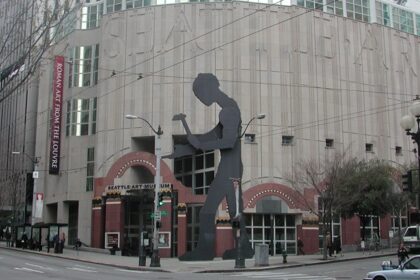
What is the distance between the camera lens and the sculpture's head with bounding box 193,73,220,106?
1655 inches

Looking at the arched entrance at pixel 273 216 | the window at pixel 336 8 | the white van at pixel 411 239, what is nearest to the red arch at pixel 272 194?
the arched entrance at pixel 273 216

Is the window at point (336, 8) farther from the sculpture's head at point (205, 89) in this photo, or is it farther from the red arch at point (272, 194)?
the sculpture's head at point (205, 89)

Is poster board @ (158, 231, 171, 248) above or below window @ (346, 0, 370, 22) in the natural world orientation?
below

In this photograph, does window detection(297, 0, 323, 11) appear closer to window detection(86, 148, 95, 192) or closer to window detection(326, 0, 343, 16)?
window detection(326, 0, 343, 16)

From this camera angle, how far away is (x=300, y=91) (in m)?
55.1

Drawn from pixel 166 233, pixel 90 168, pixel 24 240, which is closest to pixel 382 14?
pixel 166 233

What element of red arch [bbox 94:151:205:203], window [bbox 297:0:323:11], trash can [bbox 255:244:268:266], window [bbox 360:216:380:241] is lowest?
trash can [bbox 255:244:268:266]

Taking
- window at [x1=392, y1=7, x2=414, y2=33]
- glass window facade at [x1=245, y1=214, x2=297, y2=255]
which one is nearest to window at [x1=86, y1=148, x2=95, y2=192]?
glass window facade at [x1=245, y1=214, x2=297, y2=255]

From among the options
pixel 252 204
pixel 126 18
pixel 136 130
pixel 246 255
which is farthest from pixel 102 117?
pixel 246 255

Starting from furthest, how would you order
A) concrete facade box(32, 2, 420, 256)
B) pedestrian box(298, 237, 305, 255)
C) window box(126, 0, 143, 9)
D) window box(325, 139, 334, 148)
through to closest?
1. window box(126, 0, 143, 9)
2. window box(325, 139, 334, 148)
3. concrete facade box(32, 2, 420, 256)
4. pedestrian box(298, 237, 305, 255)

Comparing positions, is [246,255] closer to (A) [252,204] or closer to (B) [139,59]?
(A) [252,204]

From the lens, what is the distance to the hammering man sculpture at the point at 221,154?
39875 millimetres

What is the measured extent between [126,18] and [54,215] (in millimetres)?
25384

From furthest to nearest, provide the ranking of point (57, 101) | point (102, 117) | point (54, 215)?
point (54, 215) → point (57, 101) → point (102, 117)
